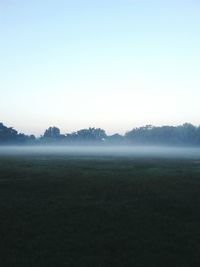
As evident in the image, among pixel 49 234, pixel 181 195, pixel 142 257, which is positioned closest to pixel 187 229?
pixel 142 257

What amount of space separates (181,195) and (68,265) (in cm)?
1587

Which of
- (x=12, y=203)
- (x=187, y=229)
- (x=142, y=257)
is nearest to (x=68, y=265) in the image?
(x=142, y=257)

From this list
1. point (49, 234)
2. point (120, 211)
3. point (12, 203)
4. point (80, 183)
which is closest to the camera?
point (49, 234)

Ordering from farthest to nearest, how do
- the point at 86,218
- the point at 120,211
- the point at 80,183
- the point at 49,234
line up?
the point at 80,183 → the point at 120,211 → the point at 86,218 → the point at 49,234

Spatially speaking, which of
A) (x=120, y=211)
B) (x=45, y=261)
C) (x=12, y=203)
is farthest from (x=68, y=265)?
(x=12, y=203)

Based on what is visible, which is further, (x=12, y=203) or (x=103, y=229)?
(x=12, y=203)

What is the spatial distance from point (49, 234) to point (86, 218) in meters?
3.41

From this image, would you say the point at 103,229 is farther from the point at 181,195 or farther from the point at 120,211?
the point at 181,195

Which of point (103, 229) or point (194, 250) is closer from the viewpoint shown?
point (194, 250)

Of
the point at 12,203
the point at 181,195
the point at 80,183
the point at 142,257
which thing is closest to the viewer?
the point at 142,257

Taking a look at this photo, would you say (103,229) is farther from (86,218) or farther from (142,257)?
(142,257)

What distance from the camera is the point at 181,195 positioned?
26438 millimetres

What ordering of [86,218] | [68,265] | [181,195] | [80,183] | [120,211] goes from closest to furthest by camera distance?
[68,265]
[86,218]
[120,211]
[181,195]
[80,183]

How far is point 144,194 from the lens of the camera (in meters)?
26.8
